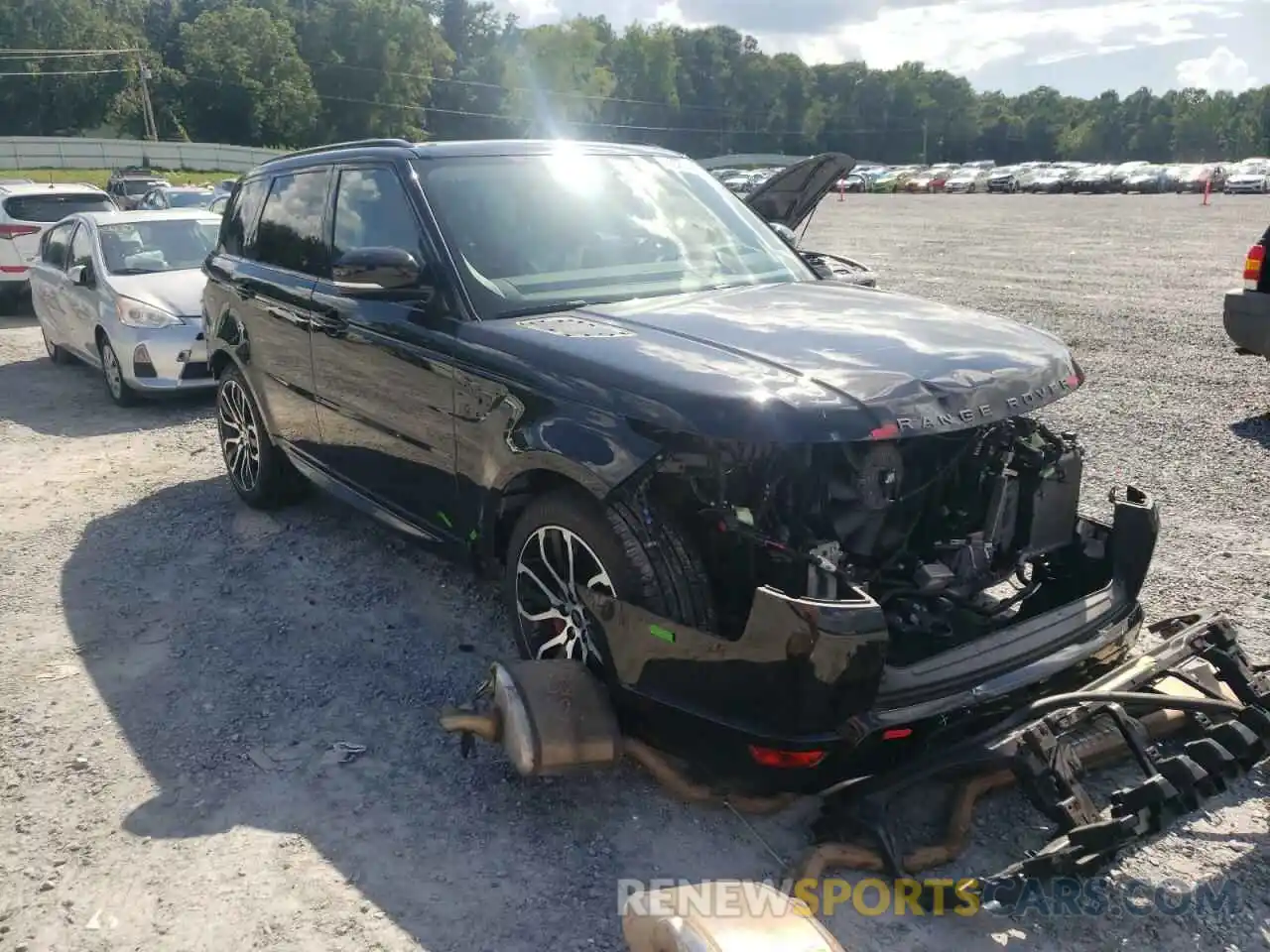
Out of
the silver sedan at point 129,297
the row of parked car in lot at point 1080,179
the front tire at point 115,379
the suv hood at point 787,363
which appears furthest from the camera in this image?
the row of parked car in lot at point 1080,179

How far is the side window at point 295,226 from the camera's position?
5109 millimetres

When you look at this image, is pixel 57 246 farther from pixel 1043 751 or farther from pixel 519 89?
pixel 519 89

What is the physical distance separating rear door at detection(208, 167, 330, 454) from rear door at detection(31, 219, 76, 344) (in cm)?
562

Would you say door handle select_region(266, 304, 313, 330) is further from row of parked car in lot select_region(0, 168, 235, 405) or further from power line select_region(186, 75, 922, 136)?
power line select_region(186, 75, 922, 136)

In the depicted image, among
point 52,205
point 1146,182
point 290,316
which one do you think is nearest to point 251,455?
point 290,316

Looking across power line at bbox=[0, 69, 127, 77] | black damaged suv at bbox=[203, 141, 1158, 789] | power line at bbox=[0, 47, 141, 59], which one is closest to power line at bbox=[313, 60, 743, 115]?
power line at bbox=[0, 47, 141, 59]

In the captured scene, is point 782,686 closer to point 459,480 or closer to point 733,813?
point 733,813

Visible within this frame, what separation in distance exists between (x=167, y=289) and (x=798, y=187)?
5979 millimetres

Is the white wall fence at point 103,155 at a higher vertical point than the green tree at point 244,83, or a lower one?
lower

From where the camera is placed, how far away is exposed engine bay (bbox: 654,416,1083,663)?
3143 millimetres

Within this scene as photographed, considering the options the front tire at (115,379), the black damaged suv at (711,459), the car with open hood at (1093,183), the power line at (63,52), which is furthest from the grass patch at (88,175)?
the black damaged suv at (711,459)

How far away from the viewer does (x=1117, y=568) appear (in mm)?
3635

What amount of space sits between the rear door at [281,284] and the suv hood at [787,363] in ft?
5.38

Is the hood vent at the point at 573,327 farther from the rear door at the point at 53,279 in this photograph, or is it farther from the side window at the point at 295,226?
the rear door at the point at 53,279
